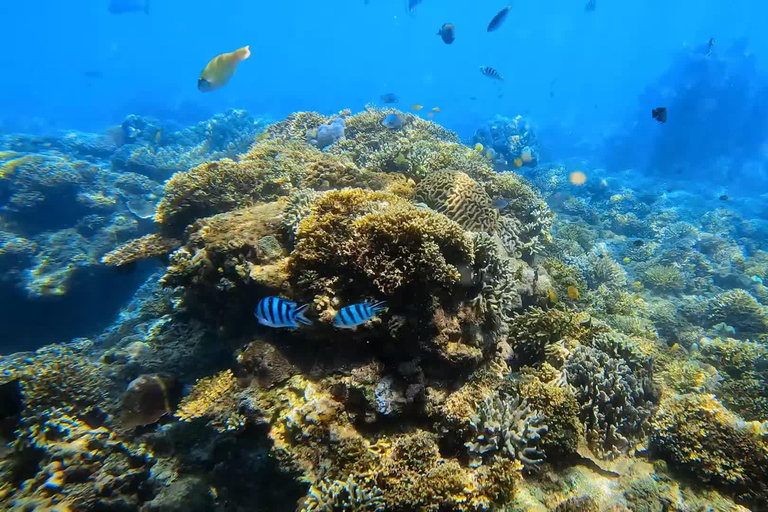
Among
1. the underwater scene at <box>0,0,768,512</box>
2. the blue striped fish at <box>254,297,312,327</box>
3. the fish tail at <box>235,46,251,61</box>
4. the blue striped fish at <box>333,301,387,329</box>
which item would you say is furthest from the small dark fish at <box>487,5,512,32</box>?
the blue striped fish at <box>254,297,312,327</box>

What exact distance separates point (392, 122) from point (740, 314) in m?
11.3

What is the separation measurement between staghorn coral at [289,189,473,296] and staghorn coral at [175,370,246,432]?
1537mm

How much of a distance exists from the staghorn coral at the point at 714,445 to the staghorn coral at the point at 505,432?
1.52 meters

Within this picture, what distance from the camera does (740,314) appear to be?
960 centimetres

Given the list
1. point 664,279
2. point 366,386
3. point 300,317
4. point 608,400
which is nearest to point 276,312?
point 300,317

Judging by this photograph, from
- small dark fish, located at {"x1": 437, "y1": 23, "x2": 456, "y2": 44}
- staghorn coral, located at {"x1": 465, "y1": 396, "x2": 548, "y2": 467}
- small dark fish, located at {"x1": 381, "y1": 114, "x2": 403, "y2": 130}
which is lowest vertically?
staghorn coral, located at {"x1": 465, "y1": 396, "x2": 548, "y2": 467}

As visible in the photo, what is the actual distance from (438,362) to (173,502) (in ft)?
11.2

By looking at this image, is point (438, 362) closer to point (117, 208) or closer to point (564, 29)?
point (117, 208)

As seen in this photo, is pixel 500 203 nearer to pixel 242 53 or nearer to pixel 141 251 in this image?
pixel 242 53

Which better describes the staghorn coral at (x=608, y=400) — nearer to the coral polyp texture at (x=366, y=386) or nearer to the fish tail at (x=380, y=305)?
the coral polyp texture at (x=366, y=386)

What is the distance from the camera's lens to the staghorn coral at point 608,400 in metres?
3.97

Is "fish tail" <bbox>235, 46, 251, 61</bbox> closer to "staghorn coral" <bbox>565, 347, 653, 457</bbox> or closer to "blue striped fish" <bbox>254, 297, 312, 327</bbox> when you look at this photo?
"blue striped fish" <bbox>254, 297, 312, 327</bbox>

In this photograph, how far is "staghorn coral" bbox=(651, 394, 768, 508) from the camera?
3453 mm

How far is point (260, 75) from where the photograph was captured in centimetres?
10081
